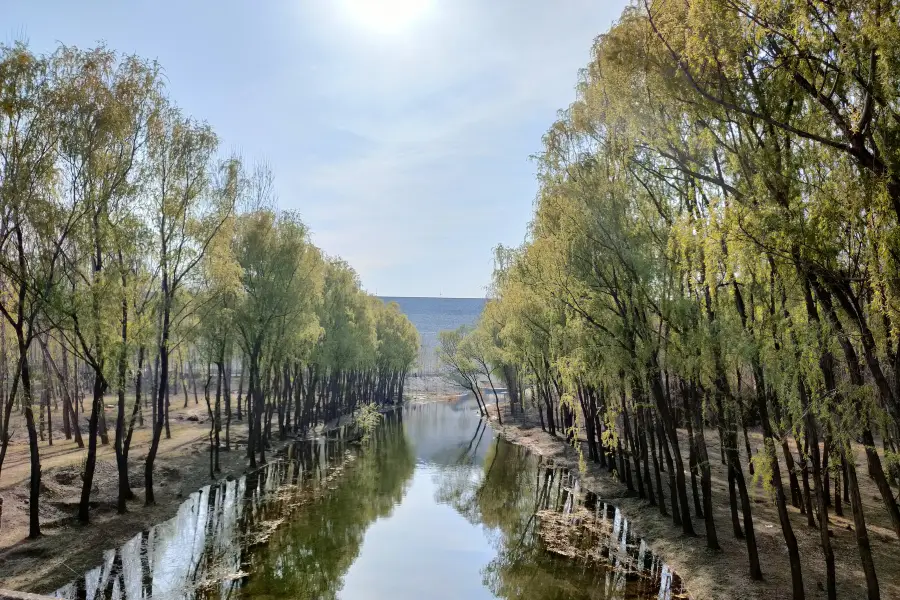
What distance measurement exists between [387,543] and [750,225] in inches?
548

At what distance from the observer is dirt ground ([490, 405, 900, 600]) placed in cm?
1019

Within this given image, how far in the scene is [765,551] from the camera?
12219 mm

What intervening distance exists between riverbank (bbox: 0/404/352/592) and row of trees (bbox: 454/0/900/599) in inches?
534

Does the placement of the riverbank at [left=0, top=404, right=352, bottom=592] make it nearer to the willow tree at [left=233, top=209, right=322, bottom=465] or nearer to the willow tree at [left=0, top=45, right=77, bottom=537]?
the willow tree at [left=0, top=45, right=77, bottom=537]

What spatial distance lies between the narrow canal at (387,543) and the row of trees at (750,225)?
10.1ft

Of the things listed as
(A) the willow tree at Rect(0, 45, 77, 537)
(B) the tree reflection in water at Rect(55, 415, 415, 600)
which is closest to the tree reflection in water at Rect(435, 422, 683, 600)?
(B) the tree reflection in water at Rect(55, 415, 415, 600)

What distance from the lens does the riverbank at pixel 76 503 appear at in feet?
39.1

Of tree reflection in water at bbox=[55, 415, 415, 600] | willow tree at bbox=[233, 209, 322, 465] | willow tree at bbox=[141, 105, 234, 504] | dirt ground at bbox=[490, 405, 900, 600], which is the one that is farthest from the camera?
willow tree at bbox=[233, 209, 322, 465]

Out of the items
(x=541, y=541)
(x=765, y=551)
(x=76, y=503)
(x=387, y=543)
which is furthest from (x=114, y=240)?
(x=765, y=551)

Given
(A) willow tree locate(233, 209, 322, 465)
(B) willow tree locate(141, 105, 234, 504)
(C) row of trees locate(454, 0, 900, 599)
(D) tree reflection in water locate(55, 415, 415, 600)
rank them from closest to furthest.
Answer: (C) row of trees locate(454, 0, 900, 599), (D) tree reflection in water locate(55, 415, 415, 600), (B) willow tree locate(141, 105, 234, 504), (A) willow tree locate(233, 209, 322, 465)

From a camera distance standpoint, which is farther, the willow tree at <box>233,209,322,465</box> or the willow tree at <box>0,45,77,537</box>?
the willow tree at <box>233,209,322,465</box>

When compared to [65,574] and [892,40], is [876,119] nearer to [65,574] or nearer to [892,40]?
[892,40]

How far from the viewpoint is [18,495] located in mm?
15922

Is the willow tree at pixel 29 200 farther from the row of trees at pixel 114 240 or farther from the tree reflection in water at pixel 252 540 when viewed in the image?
the tree reflection in water at pixel 252 540
